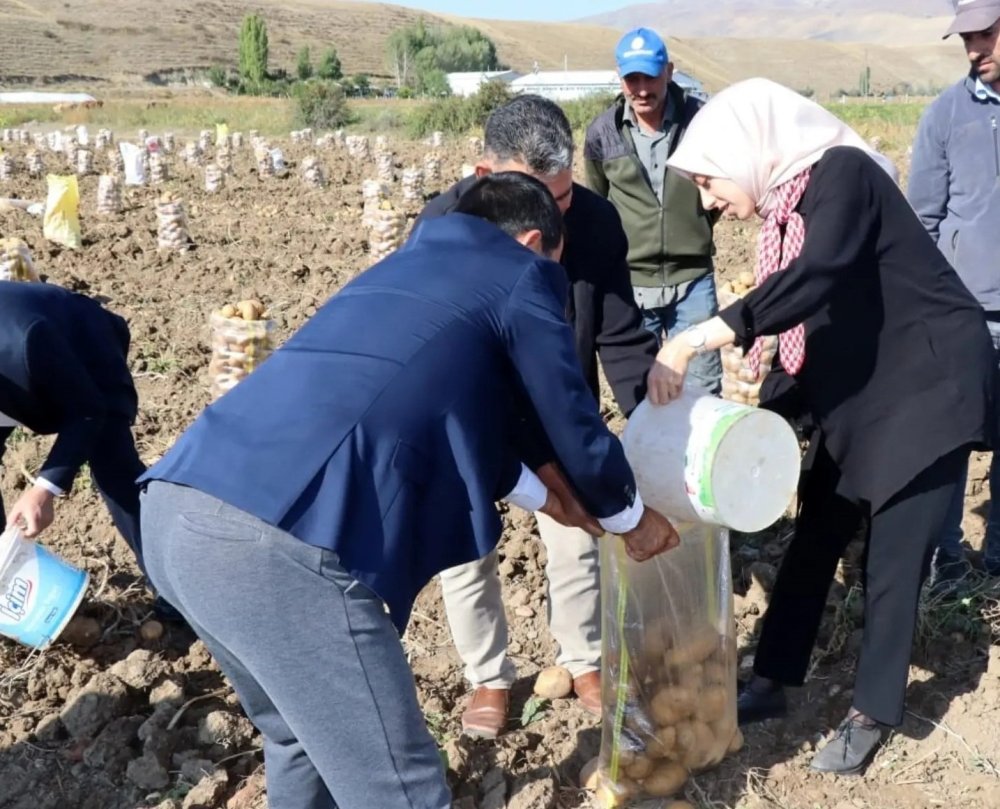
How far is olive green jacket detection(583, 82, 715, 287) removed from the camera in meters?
3.53

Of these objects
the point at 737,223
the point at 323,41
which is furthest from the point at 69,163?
the point at 323,41

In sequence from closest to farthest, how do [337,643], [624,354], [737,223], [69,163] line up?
1. [337,643]
2. [624,354]
3. [737,223]
4. [69,163]

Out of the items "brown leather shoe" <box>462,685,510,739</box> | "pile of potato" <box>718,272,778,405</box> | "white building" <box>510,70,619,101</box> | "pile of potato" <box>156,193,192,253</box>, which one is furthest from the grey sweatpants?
"white building" <box>510,70,619,101</box>

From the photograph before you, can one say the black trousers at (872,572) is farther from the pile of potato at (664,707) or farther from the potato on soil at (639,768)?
the potato on soil at (639,768)

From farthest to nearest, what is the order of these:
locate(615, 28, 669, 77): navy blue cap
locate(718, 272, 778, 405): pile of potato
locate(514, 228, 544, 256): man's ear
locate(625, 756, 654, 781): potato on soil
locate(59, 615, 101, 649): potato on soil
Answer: locate(718, 272, 778, 405): pile of potato < locate(615, 28, 669, 77): navy blue cap < locate(59, 615, 101, 649): potato on soil < locate(625, 756, 654, 781): potato on soil < locate(514, 228, 544, 256): man's ear

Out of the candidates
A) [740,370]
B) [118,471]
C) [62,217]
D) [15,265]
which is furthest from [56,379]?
[62,217]

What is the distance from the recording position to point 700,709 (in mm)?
2373

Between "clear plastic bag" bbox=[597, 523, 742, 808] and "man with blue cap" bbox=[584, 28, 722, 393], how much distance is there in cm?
145

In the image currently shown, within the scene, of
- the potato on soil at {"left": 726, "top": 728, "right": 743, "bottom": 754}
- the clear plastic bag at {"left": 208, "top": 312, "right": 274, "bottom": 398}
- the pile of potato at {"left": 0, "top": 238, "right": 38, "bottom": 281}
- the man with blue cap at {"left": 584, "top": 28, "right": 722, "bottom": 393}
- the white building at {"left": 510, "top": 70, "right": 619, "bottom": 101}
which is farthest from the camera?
the white building at {"left": 510, "top": 70, "right": 619, "bottom": 101}

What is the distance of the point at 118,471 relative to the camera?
9.78 feet

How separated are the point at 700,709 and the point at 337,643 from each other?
1097 millimetres

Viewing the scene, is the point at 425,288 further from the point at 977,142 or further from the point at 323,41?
the point at 323,41

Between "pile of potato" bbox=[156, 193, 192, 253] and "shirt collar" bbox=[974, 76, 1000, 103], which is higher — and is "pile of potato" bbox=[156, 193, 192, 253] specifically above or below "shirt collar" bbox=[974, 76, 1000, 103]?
below

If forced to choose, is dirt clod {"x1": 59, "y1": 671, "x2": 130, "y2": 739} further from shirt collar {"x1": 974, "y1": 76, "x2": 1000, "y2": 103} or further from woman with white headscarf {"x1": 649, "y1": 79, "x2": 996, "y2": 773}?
shirt collar {"x1": 974, "y1": 76, "x2": 1000, "y2": 103}
